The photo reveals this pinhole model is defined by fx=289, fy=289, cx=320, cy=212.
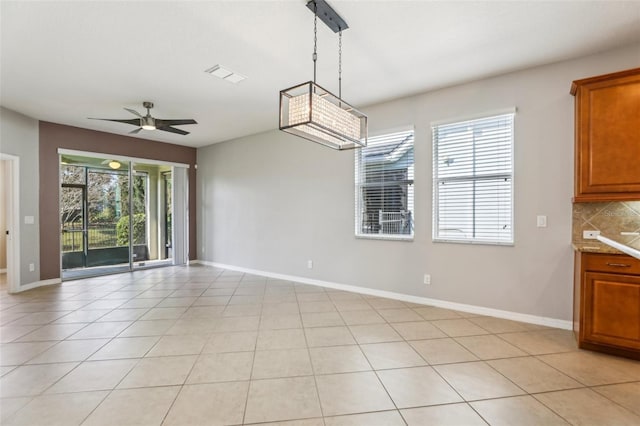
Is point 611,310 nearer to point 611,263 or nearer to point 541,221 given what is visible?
point 611,263

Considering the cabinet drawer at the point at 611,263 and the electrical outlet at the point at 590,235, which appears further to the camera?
the electrical outlet at the point at 590,235

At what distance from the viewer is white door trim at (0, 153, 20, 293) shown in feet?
14.7

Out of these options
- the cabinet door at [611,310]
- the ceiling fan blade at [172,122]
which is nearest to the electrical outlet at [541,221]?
the cabinet door at [611,310]

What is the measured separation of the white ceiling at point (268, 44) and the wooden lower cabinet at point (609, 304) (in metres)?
2.00

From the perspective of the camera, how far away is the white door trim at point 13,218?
4.49 meters

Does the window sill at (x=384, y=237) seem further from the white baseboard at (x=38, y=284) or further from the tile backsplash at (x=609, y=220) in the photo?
the white baseboard at (x=38, y=284)

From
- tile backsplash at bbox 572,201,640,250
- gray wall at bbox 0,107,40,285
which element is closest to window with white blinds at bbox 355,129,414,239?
tile backsplash at bbox 572,201,640,250

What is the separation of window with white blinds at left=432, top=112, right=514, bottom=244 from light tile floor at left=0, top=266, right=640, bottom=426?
40.5 inches

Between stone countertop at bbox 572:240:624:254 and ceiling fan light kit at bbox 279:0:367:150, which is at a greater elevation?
ceiling fan light kit at bbox 279:0:367:150

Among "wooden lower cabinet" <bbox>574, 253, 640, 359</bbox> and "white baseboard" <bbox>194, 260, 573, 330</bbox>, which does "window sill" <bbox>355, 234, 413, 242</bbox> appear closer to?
"white baseboard" <bbox>194, 260, 573, 330</bbox>

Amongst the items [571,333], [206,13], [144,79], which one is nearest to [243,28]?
[206,13]

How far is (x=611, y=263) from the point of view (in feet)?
7.93

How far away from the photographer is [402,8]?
7.32 feet

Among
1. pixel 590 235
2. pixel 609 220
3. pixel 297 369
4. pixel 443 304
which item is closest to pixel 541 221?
pixel 590 235
